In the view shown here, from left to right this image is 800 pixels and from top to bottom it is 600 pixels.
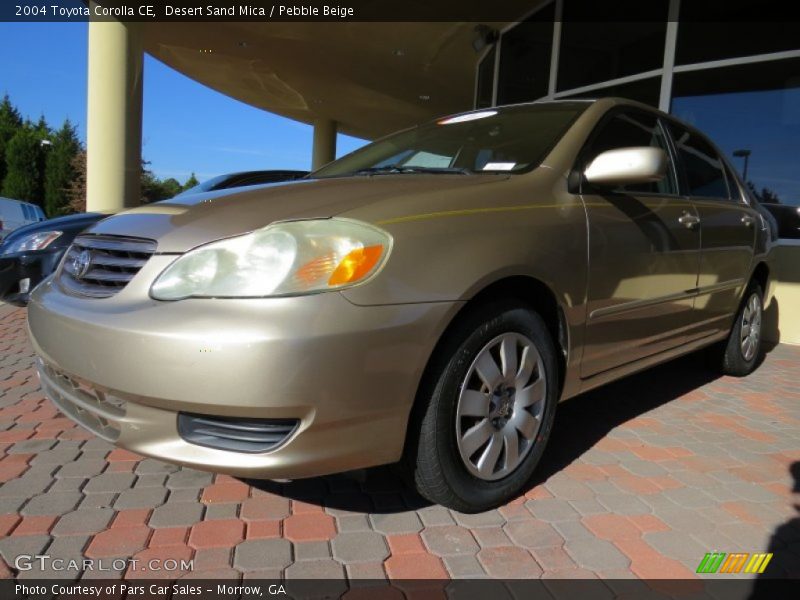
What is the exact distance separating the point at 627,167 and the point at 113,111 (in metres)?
7.21

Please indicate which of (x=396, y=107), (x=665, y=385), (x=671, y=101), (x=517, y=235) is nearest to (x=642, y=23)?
(x=671, y=101)

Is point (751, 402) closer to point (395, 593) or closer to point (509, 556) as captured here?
point (509, 556)

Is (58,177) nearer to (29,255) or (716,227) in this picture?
(29,255)

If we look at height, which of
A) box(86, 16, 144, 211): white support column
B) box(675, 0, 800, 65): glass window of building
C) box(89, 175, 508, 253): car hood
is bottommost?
box(89, 175, 508, 253): car hood

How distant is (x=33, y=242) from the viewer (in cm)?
434

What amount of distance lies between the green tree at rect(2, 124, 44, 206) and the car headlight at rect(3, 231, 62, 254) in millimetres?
39440

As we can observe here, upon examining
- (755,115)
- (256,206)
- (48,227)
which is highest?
(755,115)

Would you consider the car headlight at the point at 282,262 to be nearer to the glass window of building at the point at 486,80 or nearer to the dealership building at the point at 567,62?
the dealership building at the point at 567,62

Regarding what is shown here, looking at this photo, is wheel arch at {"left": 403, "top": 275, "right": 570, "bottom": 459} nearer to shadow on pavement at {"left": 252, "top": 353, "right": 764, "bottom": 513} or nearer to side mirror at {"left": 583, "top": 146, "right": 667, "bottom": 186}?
shadow on pavement at {"left": 252, "top": 353, "right": 764, "bottom": 513}

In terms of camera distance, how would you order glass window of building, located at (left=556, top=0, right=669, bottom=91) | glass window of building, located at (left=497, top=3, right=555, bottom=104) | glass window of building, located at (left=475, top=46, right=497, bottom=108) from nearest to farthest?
glass window of building, located at (left=556, top=0, right=669, bottom=91), glass window of building, located at (left=497, top=3, right=555, bottom=104), glass window of building, located at (left=475, top=46, right=497, bottom=108)

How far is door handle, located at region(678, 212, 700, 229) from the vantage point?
3.06 meters

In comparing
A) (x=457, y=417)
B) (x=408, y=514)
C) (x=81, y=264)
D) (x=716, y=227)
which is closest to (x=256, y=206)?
(x=81, y=264)

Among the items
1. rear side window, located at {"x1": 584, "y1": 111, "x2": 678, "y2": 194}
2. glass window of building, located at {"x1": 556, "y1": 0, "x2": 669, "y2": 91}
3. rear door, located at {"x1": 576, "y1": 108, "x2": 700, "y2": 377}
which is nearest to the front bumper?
rear door, located at {"x1": 576, "y1": 108, "x2": 700, "y2": 377}

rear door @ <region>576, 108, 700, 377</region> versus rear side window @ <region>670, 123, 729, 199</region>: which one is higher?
rear side window @ <region>670, 123, 729, 199</region>
